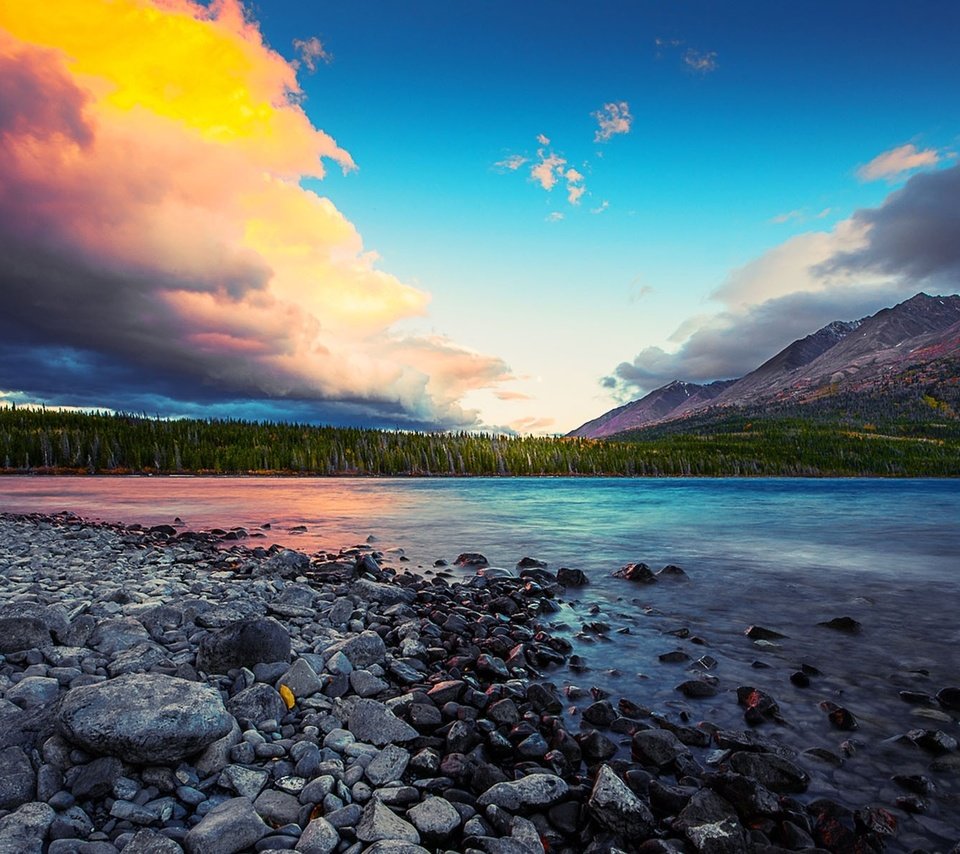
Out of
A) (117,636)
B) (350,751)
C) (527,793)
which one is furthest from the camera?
(117,636)

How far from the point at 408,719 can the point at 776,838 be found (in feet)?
14.0

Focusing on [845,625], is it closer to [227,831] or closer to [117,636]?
[227,831]

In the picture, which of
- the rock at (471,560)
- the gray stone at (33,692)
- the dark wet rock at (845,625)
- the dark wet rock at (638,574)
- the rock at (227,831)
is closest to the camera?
the rock at (227,831)

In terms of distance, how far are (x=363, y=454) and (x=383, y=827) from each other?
16387 cm

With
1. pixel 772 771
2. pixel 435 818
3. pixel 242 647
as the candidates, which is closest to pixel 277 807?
pixel 435 818

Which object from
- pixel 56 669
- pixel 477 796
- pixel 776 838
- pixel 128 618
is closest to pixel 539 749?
pixel 477 796

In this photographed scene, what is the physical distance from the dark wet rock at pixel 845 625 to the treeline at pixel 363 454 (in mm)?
149139

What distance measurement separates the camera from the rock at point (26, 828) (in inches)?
161

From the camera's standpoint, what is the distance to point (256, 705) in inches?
258

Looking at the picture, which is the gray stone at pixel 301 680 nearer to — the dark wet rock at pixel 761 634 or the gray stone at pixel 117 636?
the gray stone at pixel 117 636

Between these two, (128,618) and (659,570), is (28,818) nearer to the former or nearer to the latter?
(128,618)

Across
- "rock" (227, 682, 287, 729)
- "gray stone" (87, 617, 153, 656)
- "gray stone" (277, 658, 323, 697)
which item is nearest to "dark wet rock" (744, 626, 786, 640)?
"gray stone" (277, 658, 323, 697)

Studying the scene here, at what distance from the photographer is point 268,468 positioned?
154 meters

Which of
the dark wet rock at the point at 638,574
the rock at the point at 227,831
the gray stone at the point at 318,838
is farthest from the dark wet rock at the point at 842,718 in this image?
the dark wet rock at the point at 638,574
